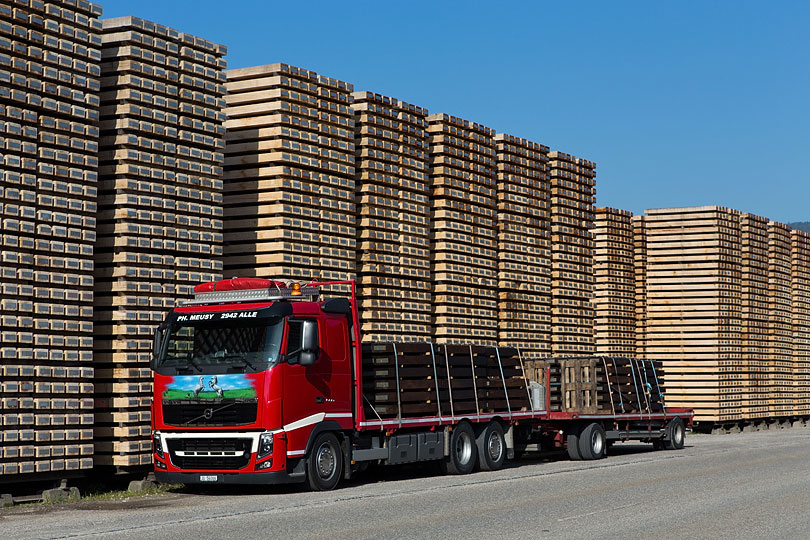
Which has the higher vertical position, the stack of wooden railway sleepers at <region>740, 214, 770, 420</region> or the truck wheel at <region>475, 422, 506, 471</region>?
the stack of wooden railway sleepers at <region>740, 214, 770, 420</region>

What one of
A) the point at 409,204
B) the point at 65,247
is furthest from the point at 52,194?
the point at 409,204

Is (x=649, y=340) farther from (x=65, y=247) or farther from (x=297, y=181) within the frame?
(x=65, y=247)

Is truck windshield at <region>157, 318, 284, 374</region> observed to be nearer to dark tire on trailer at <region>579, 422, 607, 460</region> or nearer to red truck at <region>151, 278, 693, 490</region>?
red truck at <region>151, 278, 693, 490</region>

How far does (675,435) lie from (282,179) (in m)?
12.8

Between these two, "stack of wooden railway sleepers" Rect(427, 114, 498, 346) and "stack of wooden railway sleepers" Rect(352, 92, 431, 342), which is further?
"stack of wooden railway sleepers" Rect(427, 114, 498, 346)

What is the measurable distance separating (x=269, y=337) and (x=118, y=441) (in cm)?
297

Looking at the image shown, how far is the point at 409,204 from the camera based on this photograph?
2294 cm

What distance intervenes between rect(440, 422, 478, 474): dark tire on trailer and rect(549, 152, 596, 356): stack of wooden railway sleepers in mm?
7937

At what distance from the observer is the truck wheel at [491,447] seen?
20344 millimetres

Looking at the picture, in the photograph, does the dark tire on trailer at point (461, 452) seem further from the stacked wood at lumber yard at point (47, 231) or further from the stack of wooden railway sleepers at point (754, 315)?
the stack of wooden railway sleepers at point (754, 315)

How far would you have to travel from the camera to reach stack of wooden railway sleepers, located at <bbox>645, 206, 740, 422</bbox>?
34344 millimetres

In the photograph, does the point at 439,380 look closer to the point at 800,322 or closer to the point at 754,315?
the point at 754,315

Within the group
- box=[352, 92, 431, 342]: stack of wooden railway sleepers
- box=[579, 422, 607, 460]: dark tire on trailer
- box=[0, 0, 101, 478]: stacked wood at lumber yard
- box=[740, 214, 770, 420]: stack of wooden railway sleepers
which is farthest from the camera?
box=[740, 214, 770, 420]: stack of wooden railway sleepers

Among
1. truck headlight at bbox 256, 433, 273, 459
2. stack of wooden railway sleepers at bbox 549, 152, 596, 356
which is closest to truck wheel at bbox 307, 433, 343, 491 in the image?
truck headlight at bbox 256, 433, 273, 459
